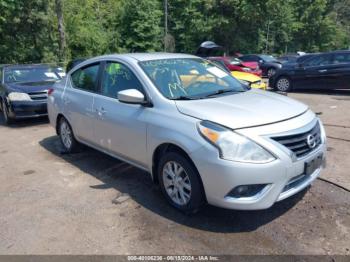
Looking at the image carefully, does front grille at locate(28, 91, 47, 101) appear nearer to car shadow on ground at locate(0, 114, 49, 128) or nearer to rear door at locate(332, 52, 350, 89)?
car shadow on ground at locate(0, 114, 49, 128)

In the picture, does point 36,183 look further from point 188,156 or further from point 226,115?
point 226,115

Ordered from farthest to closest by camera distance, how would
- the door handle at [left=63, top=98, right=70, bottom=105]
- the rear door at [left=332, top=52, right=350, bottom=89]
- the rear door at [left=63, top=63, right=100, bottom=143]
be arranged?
the rear door at [left=332, top=52, right=350, bottom=89] < the door handle at [left=63, top=98, right=70, bottom=105] < the rear door at [left=63, top=63, right=100, bottom=143]

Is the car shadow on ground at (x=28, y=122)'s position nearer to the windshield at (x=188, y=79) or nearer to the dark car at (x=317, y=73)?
the windshield at (x=188, y=79)

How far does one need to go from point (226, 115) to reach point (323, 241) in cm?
146

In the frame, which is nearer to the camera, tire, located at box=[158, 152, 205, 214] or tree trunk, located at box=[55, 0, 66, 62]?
tire, located at box=[158, 152, 205, 214]

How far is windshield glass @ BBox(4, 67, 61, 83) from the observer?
374 inches

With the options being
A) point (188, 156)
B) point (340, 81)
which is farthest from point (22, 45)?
point (188, 156)

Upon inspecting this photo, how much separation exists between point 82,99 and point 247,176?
118 inches

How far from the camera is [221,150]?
335cm

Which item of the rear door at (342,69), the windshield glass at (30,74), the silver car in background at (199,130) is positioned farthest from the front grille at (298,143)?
the rear door at (342,69)

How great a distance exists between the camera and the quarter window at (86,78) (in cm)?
527

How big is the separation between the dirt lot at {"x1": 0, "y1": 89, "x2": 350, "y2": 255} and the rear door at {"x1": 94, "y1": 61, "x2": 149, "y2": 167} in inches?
20.7

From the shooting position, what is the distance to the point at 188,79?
A: 4500 millimetres

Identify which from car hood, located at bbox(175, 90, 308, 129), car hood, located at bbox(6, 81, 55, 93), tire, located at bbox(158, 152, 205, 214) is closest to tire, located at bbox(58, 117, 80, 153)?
tire, located at bbox(158, 152, 205, 214)
